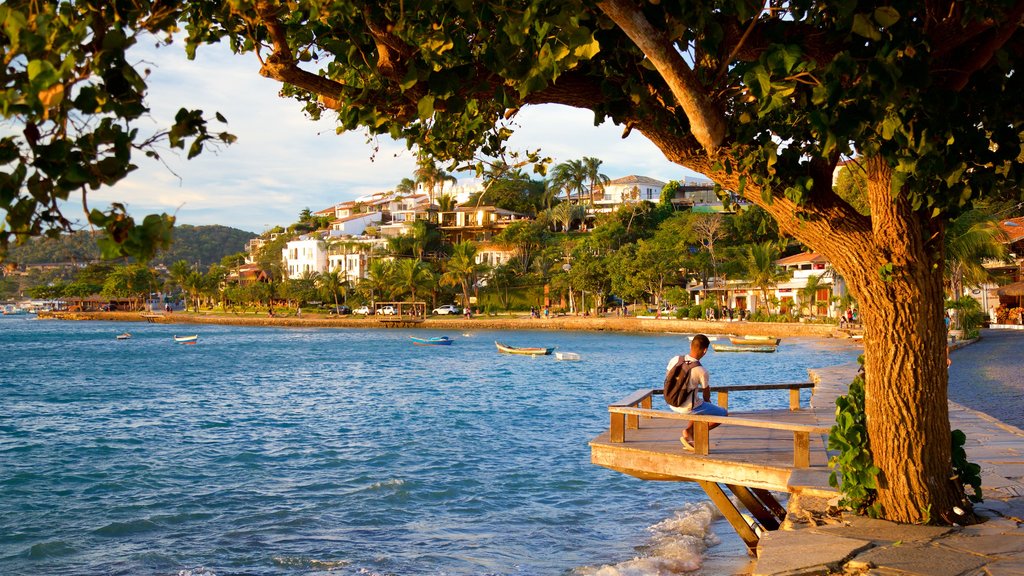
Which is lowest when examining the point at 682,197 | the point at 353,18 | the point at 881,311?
the point at 881,311

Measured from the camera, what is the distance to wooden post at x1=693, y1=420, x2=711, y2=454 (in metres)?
8.67

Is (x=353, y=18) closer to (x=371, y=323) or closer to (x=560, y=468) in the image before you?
(x=560, y=468)

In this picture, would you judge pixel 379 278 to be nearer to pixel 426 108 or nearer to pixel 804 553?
pixel 804 553

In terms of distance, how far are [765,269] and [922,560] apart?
6616cm

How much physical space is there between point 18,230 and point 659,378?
35125mm

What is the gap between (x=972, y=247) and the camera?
41312 mm

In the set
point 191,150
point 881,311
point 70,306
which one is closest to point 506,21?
point 191,150

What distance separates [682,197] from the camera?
132 meters

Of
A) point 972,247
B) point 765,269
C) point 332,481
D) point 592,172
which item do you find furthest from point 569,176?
point 332,481

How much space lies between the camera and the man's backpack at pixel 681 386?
30.7 feet

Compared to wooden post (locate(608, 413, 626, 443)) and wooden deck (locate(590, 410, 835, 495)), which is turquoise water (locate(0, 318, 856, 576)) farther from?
wooden post (locate(608, 413, 626, 443))

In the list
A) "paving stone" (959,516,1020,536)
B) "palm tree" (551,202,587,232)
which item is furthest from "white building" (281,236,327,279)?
"paving stone" (959,516,1020,536)

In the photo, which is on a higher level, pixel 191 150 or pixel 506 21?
pixel 506 21

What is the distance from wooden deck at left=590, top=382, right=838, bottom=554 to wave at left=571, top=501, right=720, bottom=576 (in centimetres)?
83
